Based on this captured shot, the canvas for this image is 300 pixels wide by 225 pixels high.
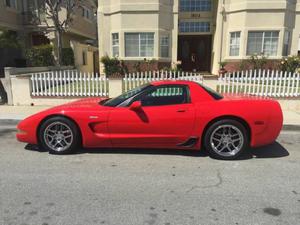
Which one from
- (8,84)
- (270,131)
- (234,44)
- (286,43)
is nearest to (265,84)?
(270,131)

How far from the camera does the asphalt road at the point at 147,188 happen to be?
3059 mm

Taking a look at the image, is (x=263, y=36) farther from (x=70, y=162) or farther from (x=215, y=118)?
(x=70, y=162)

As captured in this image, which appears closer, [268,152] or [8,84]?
[268,152]

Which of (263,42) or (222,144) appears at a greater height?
(263,42)

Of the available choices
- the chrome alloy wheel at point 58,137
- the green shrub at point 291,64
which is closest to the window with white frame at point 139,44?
the green shrub at point 291,64

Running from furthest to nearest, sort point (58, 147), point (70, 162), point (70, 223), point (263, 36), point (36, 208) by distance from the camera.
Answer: point (263, 36), point (58, 147), point (70, 162), point (36, 208), point (70, 223)

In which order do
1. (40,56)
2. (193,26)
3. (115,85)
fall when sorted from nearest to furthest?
(115,85) < (40,56) < (193,26)

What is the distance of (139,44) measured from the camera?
1605 cm

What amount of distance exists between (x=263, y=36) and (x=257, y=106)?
12.3 meters

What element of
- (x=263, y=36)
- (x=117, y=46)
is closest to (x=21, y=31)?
(x=117, y=46)

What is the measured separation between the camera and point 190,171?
4324 mm

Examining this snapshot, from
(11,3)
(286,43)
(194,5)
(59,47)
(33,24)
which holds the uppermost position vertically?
(11,3)

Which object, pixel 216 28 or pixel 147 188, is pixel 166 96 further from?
pixel 216 28

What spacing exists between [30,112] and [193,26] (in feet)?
41.7
